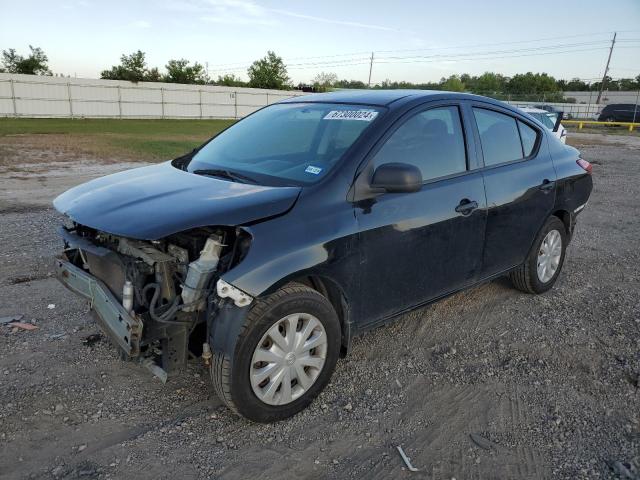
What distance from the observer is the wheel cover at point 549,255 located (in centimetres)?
488

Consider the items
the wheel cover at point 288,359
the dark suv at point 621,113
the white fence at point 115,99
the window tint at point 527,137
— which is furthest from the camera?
the dark suv at point 621,113

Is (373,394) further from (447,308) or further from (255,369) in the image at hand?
(447,308)

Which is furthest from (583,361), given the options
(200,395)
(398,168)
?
(200,395)

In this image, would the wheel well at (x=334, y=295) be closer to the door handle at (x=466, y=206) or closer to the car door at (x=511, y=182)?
the door handle at (x=466, y=206)

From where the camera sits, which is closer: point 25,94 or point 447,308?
point 447,308

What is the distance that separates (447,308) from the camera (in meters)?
4.71

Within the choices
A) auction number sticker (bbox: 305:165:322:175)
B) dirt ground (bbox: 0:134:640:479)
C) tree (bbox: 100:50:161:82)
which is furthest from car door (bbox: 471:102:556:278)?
tree (bbox: 100:50:161:82)

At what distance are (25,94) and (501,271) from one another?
38505 millimetres

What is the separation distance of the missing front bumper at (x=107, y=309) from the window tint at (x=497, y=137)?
2.79 meters

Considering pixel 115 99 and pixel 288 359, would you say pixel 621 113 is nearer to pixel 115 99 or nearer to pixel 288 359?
pixel 115 99

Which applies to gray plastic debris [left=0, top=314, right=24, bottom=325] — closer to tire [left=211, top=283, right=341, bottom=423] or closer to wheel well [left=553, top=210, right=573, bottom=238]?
tire [left=211, top=283, right=341, bottom=423]

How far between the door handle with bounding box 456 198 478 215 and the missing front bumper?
2246 mm

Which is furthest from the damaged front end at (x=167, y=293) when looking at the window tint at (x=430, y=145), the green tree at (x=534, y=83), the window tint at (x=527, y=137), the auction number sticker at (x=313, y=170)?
the green tree at (x=534, y=83)

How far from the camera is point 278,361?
9.55 feet
